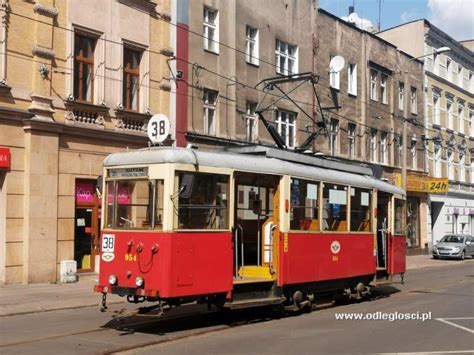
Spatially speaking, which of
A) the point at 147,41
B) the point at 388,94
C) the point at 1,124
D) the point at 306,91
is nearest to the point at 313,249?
the point at 1,124

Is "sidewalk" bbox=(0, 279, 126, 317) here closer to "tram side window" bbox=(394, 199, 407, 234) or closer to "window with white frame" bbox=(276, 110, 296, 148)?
"tram side window" bbox=(394, 199, 407, 234)

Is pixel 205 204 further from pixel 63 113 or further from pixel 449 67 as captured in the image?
pixel 449 67

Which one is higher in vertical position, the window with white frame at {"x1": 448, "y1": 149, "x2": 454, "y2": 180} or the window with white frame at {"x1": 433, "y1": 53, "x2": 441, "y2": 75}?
the window with white frame at {"x1": 433, "y1": 53, "x2": 441, "y2": 75}

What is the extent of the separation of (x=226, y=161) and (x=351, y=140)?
23902 millimetres

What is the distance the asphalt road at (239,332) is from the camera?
8.54 meters

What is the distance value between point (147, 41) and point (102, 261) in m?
12.1

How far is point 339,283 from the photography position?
1318cm

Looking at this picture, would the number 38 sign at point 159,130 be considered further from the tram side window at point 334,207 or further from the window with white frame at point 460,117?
the window with white frame at point 460,117

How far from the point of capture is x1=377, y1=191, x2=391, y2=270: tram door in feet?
49.9

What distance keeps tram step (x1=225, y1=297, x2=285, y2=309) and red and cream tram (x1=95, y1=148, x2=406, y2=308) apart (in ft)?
0.09

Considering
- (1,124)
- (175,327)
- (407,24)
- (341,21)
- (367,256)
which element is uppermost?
(407,24)

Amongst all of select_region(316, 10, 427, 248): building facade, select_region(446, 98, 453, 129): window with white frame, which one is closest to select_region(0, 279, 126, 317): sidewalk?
select_region(316, 10, 427, 248): building facade

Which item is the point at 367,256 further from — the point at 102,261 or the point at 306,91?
the point at 306,91

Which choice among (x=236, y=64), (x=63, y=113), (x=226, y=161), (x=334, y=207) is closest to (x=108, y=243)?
(x=226, y=161)
